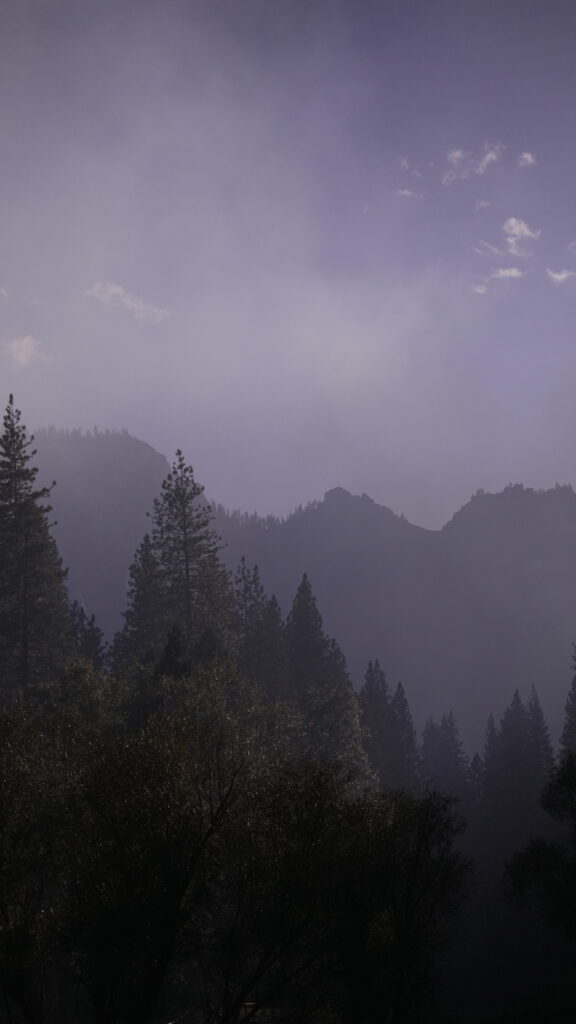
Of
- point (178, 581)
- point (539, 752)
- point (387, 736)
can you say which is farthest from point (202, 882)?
point (539, 752)

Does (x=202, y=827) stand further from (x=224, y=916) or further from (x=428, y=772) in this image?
(x=428, y=772)

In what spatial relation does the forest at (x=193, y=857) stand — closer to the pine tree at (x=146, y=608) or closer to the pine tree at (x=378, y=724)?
the pine tree at (x=146, y=608)

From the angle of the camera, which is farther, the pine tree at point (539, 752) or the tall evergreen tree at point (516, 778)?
the pine tree at point (539, 752)

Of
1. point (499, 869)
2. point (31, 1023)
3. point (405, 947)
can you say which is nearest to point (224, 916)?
point (31, 1023)

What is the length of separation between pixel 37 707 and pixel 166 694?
7.01 metres

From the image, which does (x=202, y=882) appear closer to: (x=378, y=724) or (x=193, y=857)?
(x=193, y=857)

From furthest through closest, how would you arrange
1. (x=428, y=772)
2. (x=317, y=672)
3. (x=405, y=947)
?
1. (x=428, y=772)
2. (x=317, y=672)
3. (x=405, y=947)

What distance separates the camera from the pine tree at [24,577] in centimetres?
4725

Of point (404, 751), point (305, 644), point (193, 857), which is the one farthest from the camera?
point (404, 751)

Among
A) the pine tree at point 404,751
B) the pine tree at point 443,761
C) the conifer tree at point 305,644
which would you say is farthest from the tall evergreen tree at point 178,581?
the pine tree at point 443,761

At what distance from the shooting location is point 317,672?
226 feet

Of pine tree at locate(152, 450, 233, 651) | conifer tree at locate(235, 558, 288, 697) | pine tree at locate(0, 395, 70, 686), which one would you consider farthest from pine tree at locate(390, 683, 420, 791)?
pine tree at locate(0, 395, 70, 686)

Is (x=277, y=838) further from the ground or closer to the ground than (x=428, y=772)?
closer to the ground

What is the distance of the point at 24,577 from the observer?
4850cm
